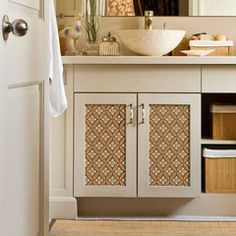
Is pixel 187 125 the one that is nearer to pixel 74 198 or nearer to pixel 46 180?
pixel 74 198

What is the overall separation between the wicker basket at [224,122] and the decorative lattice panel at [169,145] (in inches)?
8.0

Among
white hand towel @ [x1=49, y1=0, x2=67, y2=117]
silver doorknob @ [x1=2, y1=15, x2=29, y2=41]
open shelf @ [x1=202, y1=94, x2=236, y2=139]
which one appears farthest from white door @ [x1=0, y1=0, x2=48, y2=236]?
open shelf @ [x1=202, y1=94, x2=236, y2=139]

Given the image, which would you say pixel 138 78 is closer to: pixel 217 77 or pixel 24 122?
pixel 217 77

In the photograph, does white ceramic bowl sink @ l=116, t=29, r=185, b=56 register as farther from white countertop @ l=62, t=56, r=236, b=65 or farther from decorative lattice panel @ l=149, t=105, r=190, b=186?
decorative lattice panel @ l=149, t=105, r=190, b=186

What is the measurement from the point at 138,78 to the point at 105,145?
39cm

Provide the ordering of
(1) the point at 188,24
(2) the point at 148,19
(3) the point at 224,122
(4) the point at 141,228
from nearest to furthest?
(4) the point at 141,228
(3) the point at 224,122
(2) the point at 148,19
(1) the point at 188,24

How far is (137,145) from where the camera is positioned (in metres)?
2.97

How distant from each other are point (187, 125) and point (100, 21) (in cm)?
90

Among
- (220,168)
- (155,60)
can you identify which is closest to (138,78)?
(155,60)

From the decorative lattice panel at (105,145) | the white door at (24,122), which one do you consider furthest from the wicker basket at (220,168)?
the white door at (24,122)

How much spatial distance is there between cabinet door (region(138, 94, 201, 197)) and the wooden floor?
0.17 meters

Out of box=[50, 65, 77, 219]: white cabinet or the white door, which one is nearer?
the white door

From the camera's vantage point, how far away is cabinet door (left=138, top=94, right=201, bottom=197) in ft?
9.67

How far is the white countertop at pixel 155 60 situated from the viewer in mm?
2895
